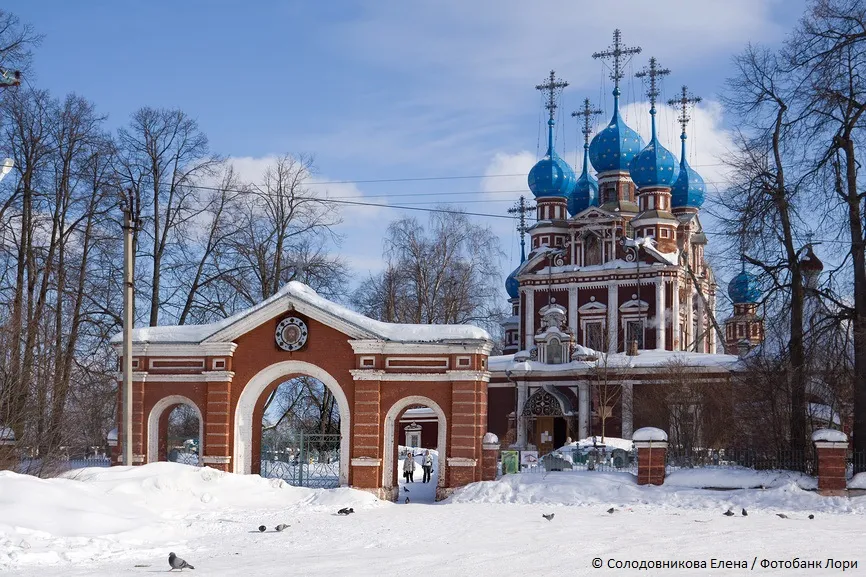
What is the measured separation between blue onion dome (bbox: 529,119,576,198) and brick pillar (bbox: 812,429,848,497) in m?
31.8

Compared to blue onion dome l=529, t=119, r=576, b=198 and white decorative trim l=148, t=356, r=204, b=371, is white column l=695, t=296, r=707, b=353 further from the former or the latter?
white decorative trim l=148, t=356, r=204, b=371

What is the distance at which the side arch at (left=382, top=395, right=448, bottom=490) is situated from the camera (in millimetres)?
25672

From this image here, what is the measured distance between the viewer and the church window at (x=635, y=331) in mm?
48700

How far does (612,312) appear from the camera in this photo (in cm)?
4934

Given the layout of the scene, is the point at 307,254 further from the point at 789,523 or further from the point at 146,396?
the point at 789,523

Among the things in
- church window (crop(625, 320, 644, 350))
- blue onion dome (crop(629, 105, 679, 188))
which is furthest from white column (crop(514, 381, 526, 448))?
blue onion dome (crop(629, 105, 679, 188))

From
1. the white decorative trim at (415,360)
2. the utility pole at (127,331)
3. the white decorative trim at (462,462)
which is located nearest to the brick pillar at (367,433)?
the white decorative trim at (415,360)

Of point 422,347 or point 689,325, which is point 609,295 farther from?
point 422,347

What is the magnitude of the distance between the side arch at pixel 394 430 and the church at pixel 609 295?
1767 cm

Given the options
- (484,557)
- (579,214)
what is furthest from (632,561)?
(579,214)

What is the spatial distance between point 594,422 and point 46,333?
78.1 ft

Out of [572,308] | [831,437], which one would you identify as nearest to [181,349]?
[831,437]

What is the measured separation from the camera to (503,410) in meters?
47.3

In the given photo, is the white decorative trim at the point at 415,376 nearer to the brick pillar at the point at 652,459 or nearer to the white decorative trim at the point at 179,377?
the white decorative trim at the point at 179,377
